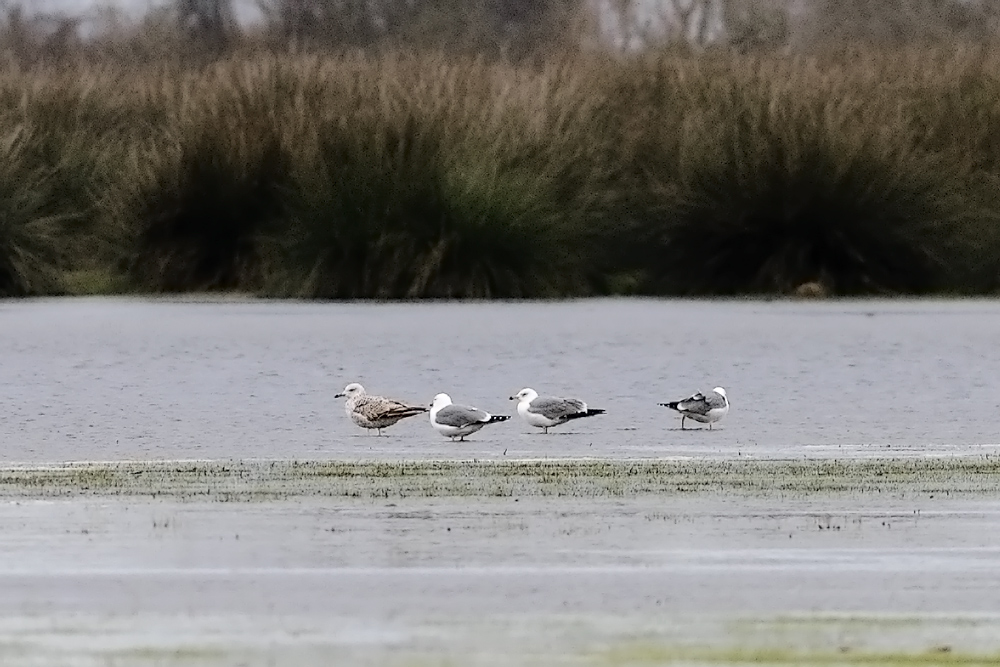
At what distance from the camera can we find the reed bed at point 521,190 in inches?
1105

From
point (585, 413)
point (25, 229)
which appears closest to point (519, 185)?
point (25, 229)

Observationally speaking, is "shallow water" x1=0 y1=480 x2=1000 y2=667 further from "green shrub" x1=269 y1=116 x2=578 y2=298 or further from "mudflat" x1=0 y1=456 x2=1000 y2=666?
"green shrub" x1=269 y1=116 x2=578 y2=298

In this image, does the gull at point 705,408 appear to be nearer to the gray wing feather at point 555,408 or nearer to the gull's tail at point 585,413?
the gull's tail at point 585,413

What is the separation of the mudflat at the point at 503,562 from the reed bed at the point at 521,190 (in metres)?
14.8

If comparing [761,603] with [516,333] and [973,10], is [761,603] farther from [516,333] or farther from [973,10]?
[973,10]

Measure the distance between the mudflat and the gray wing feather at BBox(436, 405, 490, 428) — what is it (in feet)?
3.98

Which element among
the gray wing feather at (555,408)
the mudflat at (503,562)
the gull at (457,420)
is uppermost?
the mudflat at (503,562)

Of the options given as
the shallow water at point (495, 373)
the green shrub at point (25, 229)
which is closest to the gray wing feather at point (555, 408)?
the shallow water at point (495, 373)

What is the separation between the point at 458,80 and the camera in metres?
31.2

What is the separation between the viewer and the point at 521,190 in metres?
28.3

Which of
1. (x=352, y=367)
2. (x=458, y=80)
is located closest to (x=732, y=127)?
(x=458, y=80)

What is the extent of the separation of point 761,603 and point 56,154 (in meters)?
23.7


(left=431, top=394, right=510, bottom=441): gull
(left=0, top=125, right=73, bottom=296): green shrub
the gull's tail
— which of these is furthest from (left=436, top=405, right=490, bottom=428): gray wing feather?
(left=0, top=125, right=73, bottom=296): green shrub

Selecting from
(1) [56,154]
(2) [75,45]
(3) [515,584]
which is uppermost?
(3) [515,584]
